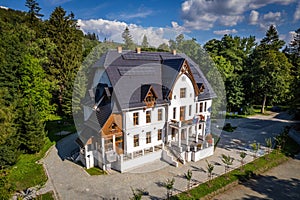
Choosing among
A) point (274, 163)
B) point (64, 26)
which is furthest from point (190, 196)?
point (64, 26)

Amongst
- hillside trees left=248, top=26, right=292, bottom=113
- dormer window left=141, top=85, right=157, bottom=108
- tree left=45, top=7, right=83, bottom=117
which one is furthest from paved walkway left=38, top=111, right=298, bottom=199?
hillside trees left=248, top=26, right=292, bottom=113

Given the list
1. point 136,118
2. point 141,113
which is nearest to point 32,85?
point 136,118

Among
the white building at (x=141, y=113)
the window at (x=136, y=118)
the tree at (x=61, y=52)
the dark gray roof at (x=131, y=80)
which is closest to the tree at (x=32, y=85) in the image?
the tree at (x=61, y=52)

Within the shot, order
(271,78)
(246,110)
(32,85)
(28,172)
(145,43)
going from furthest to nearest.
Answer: (246,110) → (271,78) → (32,85) → (145,43) → (28,172)

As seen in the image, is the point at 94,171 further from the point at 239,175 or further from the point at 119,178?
the point at 239,175

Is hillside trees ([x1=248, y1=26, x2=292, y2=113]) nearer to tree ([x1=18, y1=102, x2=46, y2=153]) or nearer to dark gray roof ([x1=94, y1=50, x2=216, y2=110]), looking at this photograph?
dark gray roof ([x1=94, y1=50, x2=216, y2=110])

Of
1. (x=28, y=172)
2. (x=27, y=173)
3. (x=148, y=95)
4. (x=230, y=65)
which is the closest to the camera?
(x=27, y=173)

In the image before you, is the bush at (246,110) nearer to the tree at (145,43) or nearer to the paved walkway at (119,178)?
the paved walkway at (119,178)
